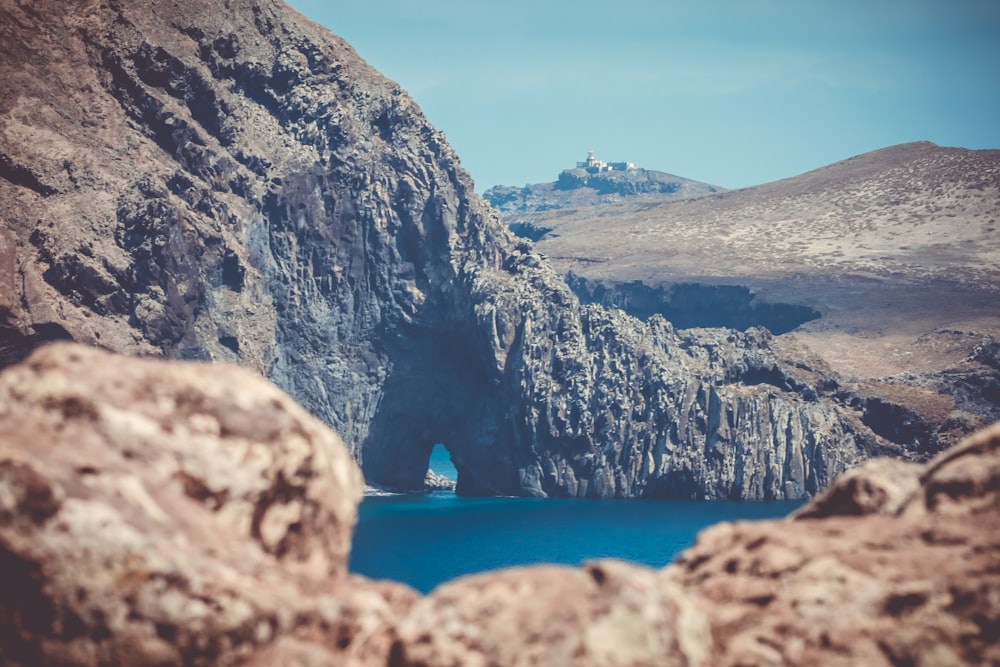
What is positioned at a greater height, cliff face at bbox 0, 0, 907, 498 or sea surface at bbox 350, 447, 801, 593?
cliff face at bbox 0, 0, 907, 498

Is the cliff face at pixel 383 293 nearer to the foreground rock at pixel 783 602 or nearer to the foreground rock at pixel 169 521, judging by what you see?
the foreground rock at pixel 169 521

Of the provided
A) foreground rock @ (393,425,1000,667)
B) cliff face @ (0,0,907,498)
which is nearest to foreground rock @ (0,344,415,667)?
foreground rock @ (393,425,1000,667)

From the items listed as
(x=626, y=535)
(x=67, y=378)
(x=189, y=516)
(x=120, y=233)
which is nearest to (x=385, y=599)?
(x=189, y=516)

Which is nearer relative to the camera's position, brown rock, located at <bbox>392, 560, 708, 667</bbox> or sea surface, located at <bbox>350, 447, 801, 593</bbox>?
brown rock, located at <bbox>392, 560, 708, 667</bbox>

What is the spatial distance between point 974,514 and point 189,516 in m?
8.82

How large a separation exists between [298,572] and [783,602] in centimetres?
536

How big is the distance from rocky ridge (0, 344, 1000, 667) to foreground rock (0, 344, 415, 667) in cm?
2

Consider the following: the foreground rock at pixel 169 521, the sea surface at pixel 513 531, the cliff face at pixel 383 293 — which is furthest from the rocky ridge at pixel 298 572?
the cliff face at pixel 383 293

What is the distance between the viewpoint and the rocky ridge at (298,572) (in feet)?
35.3

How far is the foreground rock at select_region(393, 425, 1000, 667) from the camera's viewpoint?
11344 mm

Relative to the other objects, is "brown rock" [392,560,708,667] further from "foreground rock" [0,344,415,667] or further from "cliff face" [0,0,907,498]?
"cliff face" [0,0,907,498]

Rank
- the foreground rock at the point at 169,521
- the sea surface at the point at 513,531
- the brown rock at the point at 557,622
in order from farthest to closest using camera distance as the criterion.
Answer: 1. the sea surface at the point at 513,531
2. the brown rock at the point at 557,622
3. the foreground rock at the point at 169,521

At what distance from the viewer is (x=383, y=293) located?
15875cm

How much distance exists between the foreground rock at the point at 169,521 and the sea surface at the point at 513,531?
66.9 m
